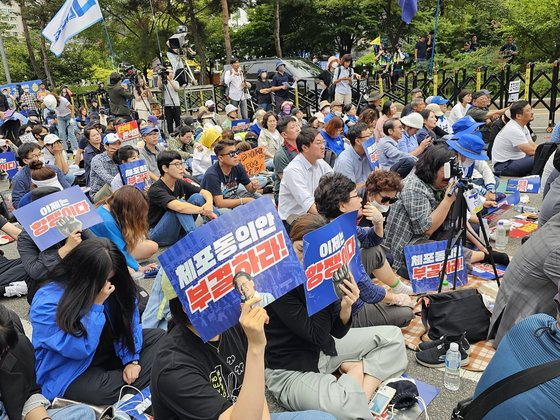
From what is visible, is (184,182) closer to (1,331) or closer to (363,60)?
(1,331)

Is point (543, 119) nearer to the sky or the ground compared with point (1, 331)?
nearer to the ground

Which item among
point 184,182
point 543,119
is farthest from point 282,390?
point 543,119

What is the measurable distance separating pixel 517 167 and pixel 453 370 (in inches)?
216

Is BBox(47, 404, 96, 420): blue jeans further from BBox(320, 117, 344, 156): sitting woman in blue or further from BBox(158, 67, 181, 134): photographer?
BBox(158, 67, 181, 134): photographer

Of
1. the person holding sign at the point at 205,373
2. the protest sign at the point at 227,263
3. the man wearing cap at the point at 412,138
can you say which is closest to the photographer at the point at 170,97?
the man wearing cap at the point at 412,138

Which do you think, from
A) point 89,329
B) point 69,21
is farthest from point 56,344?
point 69,21

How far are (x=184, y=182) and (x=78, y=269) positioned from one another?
3584 mm

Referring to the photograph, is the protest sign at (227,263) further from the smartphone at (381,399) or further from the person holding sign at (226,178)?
the person holding sign at (226,178)

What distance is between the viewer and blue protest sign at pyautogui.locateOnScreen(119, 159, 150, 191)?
629cm

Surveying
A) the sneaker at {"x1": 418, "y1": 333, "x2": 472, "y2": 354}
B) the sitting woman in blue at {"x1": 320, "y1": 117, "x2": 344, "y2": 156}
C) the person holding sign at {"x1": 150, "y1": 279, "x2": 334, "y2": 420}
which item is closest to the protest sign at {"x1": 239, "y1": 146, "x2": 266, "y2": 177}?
the sitting woman in blue at {"x1": 320, "y1": 117, "x2": 344, "y2": 156}

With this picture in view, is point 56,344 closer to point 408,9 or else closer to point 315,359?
point 315,359

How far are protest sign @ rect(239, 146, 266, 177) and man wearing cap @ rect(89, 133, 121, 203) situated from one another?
6.30 ft

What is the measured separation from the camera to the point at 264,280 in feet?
7.16

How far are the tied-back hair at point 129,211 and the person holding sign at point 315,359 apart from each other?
6.63 feet
